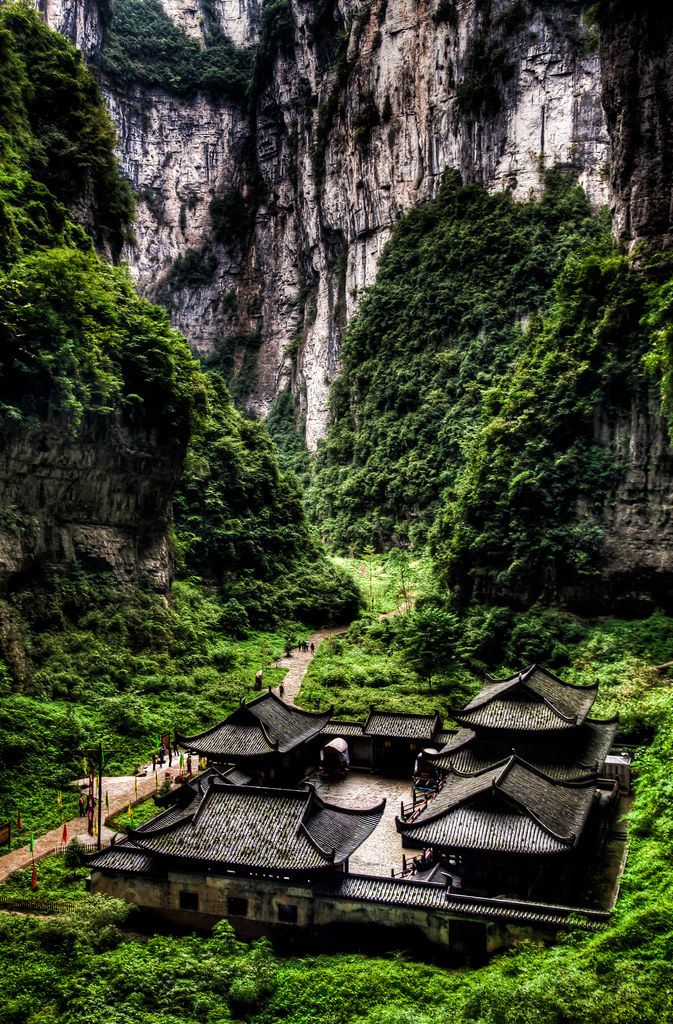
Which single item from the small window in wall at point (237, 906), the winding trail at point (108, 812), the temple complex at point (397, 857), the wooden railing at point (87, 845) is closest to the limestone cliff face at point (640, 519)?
the temple complex at point (397, 857)

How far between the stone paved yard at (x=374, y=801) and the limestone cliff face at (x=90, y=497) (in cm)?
1401

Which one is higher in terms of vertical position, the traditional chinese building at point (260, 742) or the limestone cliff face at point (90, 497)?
the limestone cliff face at point (90, 497)

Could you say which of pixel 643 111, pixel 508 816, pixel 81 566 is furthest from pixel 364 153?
pixel 508 816

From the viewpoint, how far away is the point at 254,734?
2481 centimetres

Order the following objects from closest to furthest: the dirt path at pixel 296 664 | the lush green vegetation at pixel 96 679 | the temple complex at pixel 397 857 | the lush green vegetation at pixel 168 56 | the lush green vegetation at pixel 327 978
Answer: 1. the lush green vegetation at pixel 327 978
2. the temple complex at pixel 397 857
3. the lush green vegetation at pixel 96 679
4. the dirt path at pixel 296 664
5. the lush green vegetation at pixel 168 56

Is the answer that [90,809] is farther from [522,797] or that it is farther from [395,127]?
[395,127]

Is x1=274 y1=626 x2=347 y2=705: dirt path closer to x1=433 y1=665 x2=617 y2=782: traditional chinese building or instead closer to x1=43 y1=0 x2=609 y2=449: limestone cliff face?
x1=433 y1=665 x2=617 y2=782: traditional chinese building

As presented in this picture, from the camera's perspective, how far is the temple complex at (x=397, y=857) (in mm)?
18094

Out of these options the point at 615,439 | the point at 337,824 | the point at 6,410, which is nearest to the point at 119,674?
the point at 6,410

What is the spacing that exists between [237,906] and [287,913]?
1203mm

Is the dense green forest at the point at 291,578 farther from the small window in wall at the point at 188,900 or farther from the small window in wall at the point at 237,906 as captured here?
the small window in wall at the point at 188,900

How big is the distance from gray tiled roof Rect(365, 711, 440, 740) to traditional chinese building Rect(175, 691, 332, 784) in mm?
2814

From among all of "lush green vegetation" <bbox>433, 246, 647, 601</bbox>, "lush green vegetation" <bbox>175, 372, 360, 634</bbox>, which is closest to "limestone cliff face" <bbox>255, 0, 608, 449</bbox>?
"lush green vegetation" <bbox>433, 246, 647, 601</bbox>

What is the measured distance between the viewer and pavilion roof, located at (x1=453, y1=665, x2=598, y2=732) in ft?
75.7
